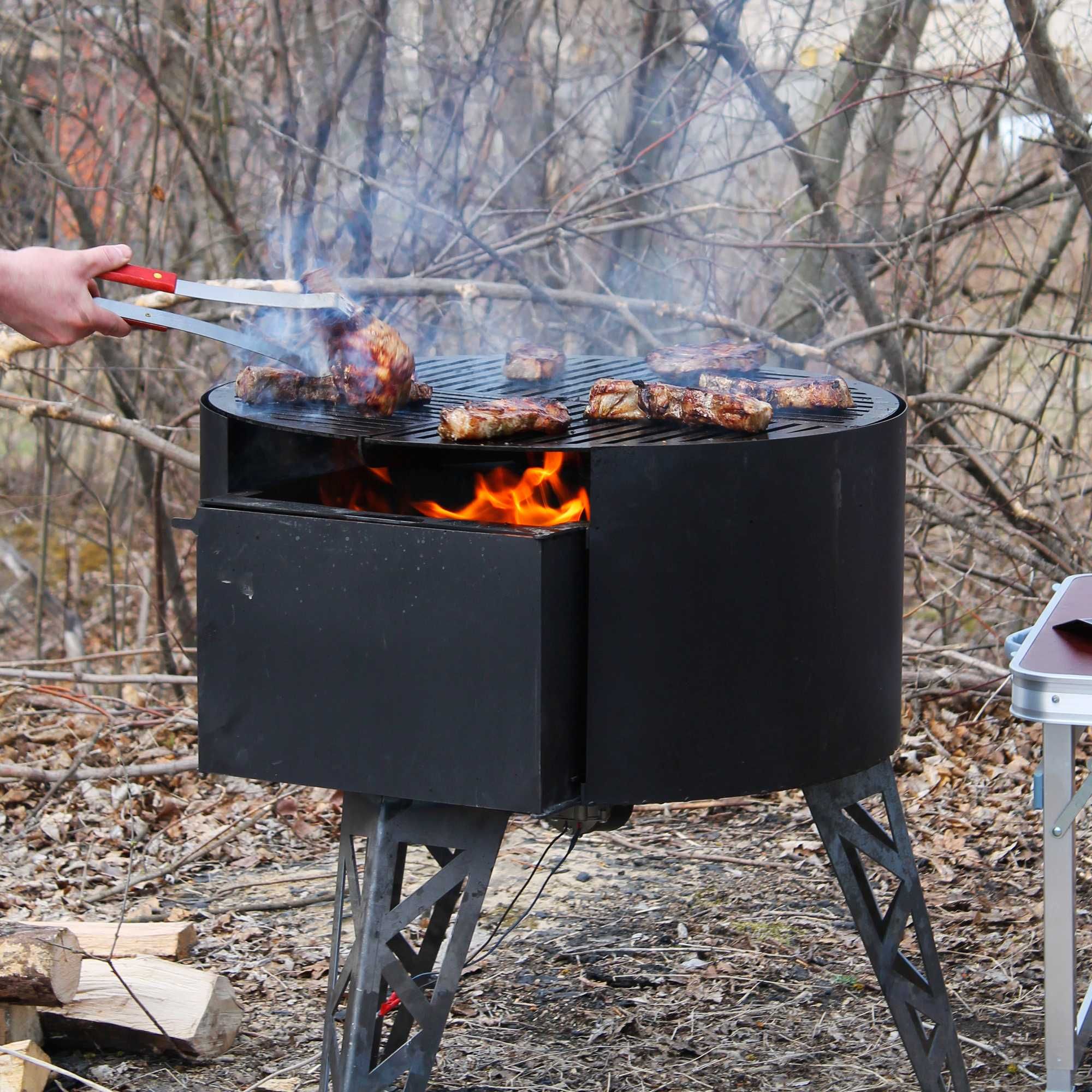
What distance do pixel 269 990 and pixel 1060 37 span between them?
599 cm

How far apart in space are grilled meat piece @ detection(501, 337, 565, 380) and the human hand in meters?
1.02

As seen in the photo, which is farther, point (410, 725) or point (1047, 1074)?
point (1047, 1074)

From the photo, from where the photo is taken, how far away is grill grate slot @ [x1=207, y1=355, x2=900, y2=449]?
2.85 meters

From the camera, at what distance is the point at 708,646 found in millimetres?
2727

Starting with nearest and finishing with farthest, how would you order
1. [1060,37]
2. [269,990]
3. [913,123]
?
[269,990] < [1060,37] < [913,123]

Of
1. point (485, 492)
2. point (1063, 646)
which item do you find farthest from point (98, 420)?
point (1063, 646)

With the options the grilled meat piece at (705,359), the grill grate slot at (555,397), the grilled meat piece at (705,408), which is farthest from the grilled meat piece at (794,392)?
the grilled meat piece at (705,359)

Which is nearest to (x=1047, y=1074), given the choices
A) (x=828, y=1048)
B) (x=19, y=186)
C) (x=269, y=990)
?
(x=828, y=1048)

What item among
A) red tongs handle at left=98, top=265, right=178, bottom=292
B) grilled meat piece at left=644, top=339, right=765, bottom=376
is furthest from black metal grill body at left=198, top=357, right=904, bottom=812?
grilled meat piece at left=644, top=339, right=765, bottom=376

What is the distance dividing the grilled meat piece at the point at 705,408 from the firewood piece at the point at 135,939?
198cm

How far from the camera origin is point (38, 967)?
327 centimetres

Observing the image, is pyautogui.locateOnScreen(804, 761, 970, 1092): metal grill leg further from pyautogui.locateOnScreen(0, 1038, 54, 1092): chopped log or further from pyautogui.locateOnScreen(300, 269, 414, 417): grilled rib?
pyautogui.locateOnScreen(0, 1038, 54, 1092): chopped log

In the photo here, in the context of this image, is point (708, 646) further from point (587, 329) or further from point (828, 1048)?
point (587, 329)

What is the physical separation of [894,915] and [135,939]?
2006mm
